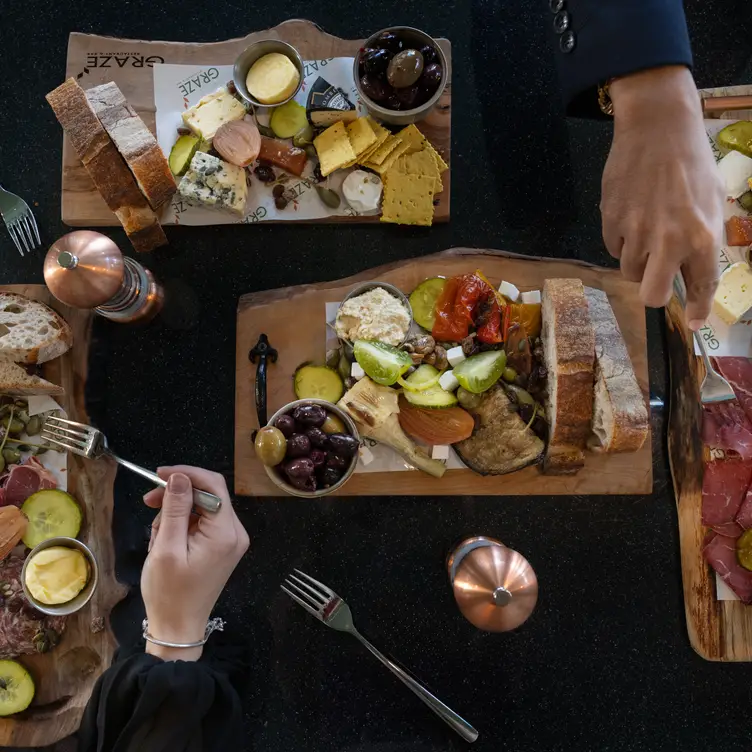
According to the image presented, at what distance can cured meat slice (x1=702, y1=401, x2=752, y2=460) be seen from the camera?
1596 mm

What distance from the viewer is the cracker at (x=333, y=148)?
163 centimetres

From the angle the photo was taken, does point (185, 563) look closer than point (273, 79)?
Yes

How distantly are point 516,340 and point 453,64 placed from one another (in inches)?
32.5

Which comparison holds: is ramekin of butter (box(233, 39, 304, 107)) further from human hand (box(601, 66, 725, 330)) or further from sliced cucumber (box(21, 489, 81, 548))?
sliced cucumber (box(21, 489, 81, 548))

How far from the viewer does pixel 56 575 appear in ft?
4.98

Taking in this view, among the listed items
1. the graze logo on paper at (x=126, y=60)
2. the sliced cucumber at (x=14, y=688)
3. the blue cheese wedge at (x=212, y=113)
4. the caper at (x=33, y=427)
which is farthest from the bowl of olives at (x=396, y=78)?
the sliced cucumber at (x=14, y=688)

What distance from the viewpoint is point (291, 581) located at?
1671mm

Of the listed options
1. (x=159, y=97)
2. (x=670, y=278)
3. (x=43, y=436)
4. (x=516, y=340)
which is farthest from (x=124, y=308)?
(x=670, y=278)

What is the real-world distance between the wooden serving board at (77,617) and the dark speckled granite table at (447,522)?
1.6 inches

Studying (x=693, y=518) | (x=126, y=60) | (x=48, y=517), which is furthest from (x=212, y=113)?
(x=693, y=518)

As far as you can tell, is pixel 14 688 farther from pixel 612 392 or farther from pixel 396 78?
pixel 396 78

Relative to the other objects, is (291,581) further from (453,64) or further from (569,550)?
(453,64)

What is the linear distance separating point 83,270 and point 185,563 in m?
0.69

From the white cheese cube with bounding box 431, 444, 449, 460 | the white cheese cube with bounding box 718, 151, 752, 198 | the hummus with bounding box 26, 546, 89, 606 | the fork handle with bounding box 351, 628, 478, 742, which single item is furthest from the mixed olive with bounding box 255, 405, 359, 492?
the white cheese cube with bounding box 718, 151, 752, 198
